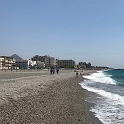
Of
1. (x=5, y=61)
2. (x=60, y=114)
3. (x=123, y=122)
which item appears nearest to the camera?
(x=123, y=122)

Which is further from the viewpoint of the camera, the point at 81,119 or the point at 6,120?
the point at 81,119

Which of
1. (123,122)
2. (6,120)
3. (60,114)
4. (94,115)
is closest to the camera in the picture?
(6,120)

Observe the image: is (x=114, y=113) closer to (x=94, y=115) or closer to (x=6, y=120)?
(x=94, y=115)

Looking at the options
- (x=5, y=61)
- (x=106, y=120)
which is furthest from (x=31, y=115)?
(x=5, y=61)

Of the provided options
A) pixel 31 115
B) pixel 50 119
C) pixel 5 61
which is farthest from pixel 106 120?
pixel 5 61

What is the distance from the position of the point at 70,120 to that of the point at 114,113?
304 centimetres

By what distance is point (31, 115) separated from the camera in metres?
8.96

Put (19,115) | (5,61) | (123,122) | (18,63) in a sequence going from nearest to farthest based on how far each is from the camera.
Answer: (19,115) < (123,122) < (5,61) < (18,63)

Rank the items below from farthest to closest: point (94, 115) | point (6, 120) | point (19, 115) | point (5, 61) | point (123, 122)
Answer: point (5, 61) → point (94, 115) → point (123, 122) → point (19, 115) → point (6, 120)

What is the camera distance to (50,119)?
28.9ft

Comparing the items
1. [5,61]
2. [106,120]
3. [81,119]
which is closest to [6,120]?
[81,119]

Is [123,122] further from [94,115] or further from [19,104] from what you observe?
[19,104]

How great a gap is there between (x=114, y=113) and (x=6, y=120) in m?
5.46

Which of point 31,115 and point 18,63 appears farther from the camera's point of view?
point 18,63
